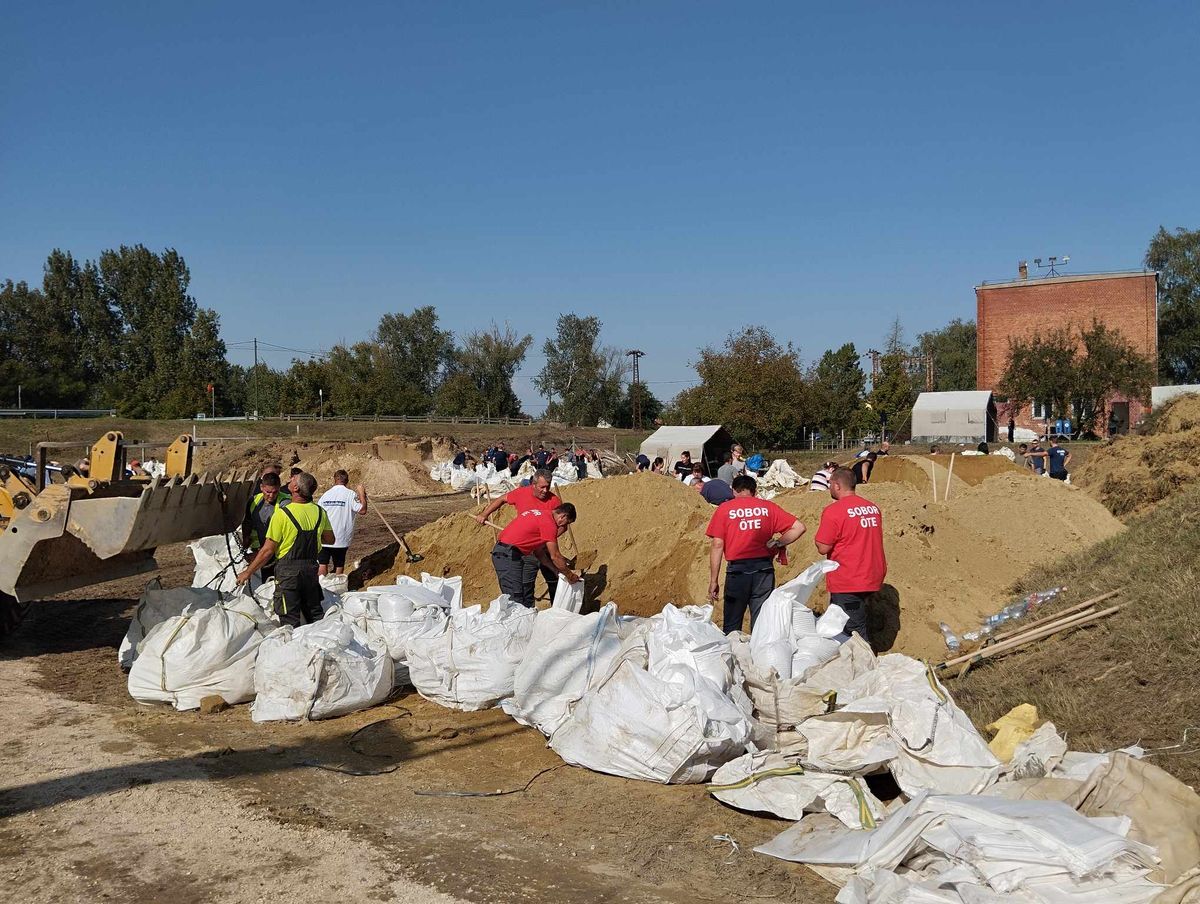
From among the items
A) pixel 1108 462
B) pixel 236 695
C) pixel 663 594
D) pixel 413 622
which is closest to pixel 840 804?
pixel 413 622

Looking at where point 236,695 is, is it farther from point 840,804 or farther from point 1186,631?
point 1186,631

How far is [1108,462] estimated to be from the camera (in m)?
15.3

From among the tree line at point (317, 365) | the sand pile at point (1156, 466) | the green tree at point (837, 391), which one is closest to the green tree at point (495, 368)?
the tree line at point (317, 365)

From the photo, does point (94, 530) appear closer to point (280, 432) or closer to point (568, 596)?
point (568, 596)

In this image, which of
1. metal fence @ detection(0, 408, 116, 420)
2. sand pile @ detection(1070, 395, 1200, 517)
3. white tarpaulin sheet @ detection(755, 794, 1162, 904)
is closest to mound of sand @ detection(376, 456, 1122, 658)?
sand pile @ detection(1070, 395, 1200, 517)

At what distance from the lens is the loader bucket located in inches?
293

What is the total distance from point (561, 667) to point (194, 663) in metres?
2.76

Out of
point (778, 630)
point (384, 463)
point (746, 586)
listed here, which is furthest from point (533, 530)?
point (384, 463)

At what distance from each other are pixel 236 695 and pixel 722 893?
14.1 feet

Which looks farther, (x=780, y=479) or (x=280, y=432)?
(x=280, y=432)

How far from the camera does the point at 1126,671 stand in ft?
18.9

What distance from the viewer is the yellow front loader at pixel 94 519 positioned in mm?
7445

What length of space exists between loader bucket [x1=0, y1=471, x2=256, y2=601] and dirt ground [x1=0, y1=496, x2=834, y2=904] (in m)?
1.07

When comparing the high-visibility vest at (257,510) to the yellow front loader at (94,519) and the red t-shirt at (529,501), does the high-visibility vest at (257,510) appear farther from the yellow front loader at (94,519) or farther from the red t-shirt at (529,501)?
the red t-shirt at (529,501)
